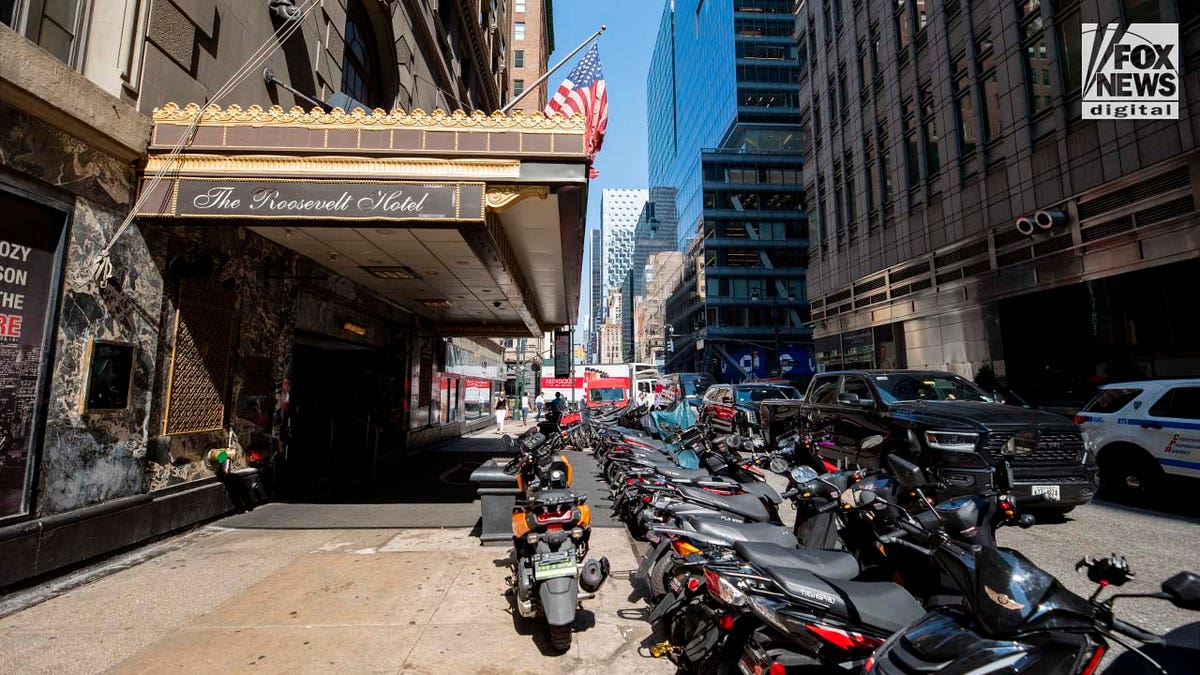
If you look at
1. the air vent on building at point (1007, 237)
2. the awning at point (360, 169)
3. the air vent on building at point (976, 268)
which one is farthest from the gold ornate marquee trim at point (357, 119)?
the air vent on building at point (976, 268)

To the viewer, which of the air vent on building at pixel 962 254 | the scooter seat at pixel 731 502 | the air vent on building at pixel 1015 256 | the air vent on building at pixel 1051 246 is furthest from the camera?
the air vent on building at pixel 962 254

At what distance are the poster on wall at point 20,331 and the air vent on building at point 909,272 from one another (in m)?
27.9

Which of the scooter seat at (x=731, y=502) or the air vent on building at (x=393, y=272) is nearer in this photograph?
the scooter seat at (x=731, y=502)

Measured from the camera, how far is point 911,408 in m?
7.59

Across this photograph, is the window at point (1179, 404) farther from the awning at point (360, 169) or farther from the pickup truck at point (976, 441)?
the awning at point (360, 169)

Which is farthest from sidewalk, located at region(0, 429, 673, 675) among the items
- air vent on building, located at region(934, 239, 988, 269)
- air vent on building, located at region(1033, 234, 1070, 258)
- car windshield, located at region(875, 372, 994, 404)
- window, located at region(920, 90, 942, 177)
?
window, located at region(920, 90, 942, 177)

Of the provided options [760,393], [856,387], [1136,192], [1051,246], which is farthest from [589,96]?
[1051,246]

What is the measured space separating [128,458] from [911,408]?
10.1 m

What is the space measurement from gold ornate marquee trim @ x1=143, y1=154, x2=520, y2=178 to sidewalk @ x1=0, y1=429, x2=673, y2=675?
4629 mm

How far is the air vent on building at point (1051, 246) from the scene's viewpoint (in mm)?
17172

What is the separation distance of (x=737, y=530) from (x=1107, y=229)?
19085mm

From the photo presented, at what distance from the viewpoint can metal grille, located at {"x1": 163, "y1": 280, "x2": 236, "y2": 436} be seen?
688 centimetres

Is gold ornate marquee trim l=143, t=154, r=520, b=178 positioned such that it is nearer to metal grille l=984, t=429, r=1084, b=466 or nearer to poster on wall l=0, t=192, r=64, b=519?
poster on wall l=0, t=192, r=64, b=519

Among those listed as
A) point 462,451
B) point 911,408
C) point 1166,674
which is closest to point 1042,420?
point 911,408
